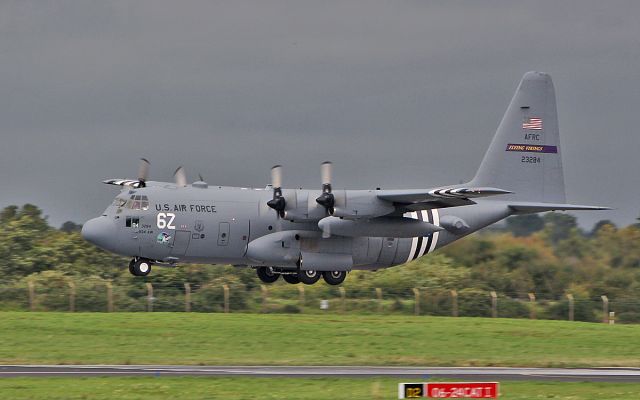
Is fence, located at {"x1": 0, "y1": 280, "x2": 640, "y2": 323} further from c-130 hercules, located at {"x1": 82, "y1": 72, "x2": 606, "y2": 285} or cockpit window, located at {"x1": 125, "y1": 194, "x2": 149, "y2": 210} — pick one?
cockpit window, located at {"x1": 125, "y1": 194, "x2": 149, "y2": 210}

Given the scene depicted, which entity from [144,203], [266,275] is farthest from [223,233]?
[266,275]

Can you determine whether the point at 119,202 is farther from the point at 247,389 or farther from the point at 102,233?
the point at 247,389

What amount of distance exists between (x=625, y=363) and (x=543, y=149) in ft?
43.0

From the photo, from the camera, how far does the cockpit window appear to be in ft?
128

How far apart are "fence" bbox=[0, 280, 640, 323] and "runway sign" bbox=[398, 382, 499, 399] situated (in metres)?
23.5

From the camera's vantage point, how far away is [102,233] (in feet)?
127

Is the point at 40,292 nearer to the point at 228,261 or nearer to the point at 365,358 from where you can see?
the point at 228,261

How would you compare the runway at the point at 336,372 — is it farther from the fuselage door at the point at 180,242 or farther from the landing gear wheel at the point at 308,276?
the landing gear wheel at the point at 308,276

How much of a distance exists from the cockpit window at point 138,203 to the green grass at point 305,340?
4.19 meters

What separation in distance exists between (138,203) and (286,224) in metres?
5.54

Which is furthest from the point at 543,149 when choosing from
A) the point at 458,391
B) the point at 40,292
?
the point at 458,391

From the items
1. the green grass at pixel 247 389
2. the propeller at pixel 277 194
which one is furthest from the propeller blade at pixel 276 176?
the green grass at pixel 247 389

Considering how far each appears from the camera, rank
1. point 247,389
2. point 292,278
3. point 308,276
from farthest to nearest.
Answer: point 292,278
point 308,276
point 247,389

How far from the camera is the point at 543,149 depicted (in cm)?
4434
